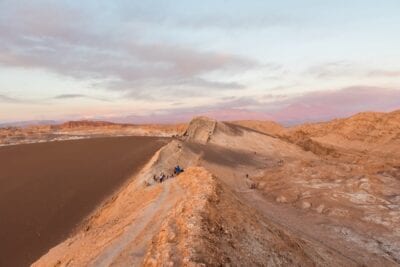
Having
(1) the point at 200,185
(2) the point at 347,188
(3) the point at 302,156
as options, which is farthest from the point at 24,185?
(3) the point at 302,156

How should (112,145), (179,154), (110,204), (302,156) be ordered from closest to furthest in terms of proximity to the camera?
(110,204)
(179,154)
(112,145)
(302,156)

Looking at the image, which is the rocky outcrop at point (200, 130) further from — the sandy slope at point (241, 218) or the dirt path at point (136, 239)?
the dirt path at point (136, 239)

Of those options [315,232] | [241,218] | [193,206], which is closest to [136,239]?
[193,206]

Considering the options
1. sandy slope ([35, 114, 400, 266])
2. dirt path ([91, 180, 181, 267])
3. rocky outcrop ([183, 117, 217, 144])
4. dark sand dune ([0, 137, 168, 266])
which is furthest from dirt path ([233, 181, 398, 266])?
rocky outcrop ([183, 117, 217, 144])

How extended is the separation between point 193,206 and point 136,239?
2.96m

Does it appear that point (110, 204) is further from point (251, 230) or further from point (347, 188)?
point (347, 188)

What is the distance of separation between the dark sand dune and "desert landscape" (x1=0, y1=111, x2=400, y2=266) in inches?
4.7

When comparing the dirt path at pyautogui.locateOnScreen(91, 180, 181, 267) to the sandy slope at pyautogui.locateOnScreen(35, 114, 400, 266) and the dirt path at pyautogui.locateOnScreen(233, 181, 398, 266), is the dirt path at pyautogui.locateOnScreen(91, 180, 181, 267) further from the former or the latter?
the dirt path at pyautogui.locateOnScreen(233, 181, 398, 266)

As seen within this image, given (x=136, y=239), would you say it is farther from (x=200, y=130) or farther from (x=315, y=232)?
(x=200, y=130)

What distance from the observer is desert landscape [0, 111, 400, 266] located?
17484mm

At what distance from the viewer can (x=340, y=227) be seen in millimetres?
30328

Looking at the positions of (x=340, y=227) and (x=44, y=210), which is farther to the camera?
(x=44, y=210)

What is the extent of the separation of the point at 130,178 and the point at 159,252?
81.6 ft

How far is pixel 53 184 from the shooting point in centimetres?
3928
